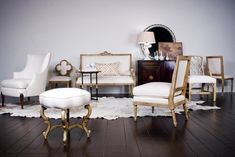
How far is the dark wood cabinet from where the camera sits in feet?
20.2

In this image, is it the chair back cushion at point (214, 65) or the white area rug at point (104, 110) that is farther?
the chair back cushion at point (214, 65)

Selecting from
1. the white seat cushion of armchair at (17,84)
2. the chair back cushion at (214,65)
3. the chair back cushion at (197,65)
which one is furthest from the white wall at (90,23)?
the white seat cushion of armchair at (17,84)

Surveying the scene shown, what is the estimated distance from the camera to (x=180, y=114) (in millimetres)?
4051

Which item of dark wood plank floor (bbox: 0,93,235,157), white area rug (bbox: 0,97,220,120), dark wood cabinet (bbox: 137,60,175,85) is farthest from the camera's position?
dark wood cabinet (bbox: 137,60,175,85)

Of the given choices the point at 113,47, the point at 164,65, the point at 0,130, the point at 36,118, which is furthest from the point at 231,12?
the point at 0,130

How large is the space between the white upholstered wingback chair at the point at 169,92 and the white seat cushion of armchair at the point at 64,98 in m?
0.95

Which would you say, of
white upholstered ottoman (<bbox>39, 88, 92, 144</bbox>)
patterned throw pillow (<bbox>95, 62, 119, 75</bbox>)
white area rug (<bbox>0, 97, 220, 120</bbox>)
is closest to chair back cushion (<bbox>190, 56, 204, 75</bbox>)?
white area rug (<bbox>0, 97, 220, 120</bbox>)

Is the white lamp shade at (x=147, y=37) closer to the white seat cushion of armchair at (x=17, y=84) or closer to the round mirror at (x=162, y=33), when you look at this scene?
the round mirror at (x=162, y=33)

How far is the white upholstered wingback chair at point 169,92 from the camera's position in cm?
339

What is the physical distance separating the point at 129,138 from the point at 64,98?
846 millimetres

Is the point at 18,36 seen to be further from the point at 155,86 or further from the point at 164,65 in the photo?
the point at 155,86

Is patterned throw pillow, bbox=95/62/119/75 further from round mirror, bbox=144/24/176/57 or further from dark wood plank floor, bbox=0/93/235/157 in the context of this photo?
dark wood plank floor, bbox=0/93/235/157

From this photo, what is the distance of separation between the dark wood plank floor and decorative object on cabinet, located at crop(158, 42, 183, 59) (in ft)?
10.3

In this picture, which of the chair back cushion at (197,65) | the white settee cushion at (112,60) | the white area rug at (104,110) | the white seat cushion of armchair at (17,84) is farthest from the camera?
the white settee cushion at (112,60)
